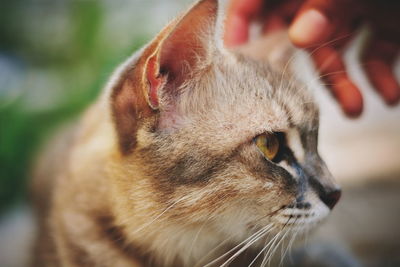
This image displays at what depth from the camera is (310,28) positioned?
66cm

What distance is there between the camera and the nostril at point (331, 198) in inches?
25.2

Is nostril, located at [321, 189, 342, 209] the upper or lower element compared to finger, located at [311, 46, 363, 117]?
lower

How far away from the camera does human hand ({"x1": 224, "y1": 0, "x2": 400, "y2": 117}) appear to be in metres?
0.67

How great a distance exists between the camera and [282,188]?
0.63 meters

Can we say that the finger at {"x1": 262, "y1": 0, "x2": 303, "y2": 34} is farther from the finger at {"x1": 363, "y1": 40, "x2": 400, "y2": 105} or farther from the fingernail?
the finger at {"x1": 363, "y1": 40, "x2": 400, "y2": 105}

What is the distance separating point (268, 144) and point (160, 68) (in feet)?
0.66

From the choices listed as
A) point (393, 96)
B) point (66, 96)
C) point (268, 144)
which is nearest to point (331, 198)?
point (268, 144)

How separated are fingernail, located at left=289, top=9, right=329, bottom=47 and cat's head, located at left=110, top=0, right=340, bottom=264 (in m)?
0.11

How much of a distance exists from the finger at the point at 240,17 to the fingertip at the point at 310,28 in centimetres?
19

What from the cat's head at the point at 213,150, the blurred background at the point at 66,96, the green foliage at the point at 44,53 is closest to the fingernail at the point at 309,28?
the cat's head at the point at 213,150

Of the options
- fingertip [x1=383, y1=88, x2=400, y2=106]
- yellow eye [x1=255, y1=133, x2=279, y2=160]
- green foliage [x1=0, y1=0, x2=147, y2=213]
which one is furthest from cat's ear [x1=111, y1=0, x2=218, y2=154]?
fingertip [x1=383, y1=88, x2=400, y2=106]

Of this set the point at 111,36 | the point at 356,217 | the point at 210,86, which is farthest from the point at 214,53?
the point at 356,217

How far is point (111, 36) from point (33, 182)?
433 millimetres

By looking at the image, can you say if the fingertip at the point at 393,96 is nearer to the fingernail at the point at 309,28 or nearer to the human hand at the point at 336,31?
the human hand at the point at 336,31
